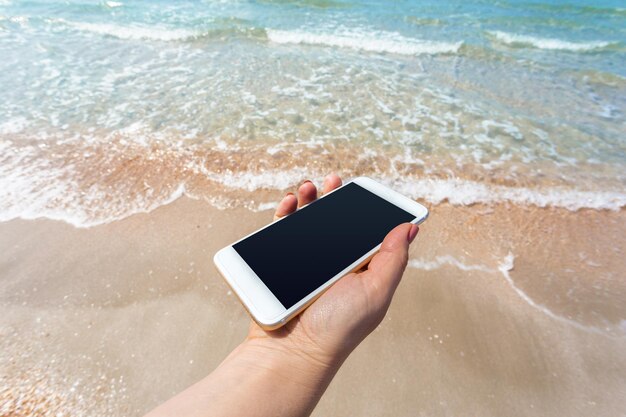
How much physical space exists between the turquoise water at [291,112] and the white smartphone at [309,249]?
72.4 inches

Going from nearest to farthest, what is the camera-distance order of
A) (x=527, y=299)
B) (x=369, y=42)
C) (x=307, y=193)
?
1. (x=307, y=193)
2. (x=527, y=299)
3. (x=369, y=42)

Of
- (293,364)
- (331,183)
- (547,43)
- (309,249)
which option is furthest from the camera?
(547,43)

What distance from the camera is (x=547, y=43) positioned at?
978 centimetres

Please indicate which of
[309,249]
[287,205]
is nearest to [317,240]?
[309,249]

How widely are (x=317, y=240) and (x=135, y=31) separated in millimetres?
10573

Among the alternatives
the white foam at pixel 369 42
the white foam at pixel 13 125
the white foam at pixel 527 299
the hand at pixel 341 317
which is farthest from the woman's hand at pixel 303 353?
the white foam at pixel 369 42

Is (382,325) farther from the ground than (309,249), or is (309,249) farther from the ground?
(309,249)

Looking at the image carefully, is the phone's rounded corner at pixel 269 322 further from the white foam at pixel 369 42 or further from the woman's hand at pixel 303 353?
the white foam at pixel 369 42

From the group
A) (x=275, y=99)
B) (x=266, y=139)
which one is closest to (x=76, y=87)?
(x=275, y=99)

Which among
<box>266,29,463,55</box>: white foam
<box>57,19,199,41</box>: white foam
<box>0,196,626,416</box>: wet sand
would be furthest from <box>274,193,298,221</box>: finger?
<box>57,19,199,41</box>: white foam

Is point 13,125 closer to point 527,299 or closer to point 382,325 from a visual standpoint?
point 382,325

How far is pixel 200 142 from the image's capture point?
183 inches

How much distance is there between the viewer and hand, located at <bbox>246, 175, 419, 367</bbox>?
1.72 metres

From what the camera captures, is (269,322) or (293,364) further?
(293,364)
